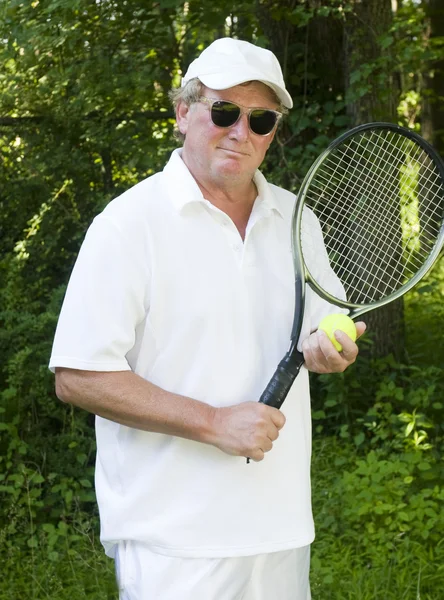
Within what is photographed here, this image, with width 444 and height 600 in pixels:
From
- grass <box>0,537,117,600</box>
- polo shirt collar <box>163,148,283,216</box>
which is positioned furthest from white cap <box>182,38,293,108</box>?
grass <box>0,537,117,600</box>

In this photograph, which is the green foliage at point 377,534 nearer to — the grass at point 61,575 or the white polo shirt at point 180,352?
the grass at point 61,575

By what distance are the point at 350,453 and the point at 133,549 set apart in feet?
9.60

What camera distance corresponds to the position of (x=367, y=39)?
4.98m

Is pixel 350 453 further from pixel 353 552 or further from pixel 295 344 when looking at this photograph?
pixel 295 344

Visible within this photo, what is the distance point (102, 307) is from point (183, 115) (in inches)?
23.0

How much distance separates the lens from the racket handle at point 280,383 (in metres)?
2.11

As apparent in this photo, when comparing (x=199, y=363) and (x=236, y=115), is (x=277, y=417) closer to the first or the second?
(x=199, y=363)

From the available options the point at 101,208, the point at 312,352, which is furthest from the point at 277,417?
the point at 101,208

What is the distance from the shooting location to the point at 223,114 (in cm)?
219

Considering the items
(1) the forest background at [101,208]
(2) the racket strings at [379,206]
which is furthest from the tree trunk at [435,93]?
(2) the racket strings at [379,206]

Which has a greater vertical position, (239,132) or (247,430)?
(239,132)

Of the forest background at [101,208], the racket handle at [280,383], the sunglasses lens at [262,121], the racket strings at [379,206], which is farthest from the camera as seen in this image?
the forest background at [101,208]

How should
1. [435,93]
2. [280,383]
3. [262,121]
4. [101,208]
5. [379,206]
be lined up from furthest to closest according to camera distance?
[435,93]
[101,208]
[379,206]
[262,121]
[280,383]

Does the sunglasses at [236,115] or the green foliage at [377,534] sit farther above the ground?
the sunglasses at [236,115]
